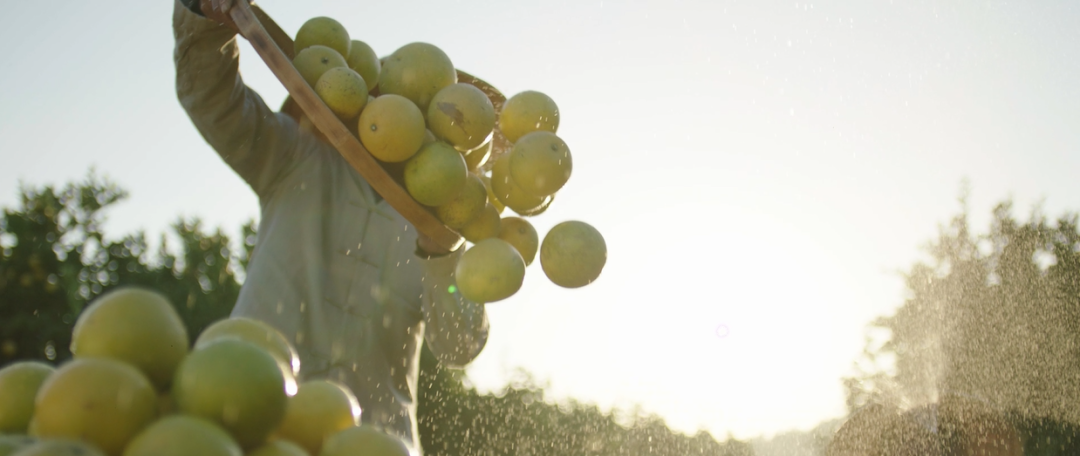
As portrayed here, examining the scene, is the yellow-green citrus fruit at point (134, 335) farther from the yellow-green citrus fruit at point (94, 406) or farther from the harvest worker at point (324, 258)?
the harvest worker at point (324, 258)

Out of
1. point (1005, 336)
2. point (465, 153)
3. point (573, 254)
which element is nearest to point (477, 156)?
point (465, 153)

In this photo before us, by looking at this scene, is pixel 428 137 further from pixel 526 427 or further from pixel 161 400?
pixel 526 427

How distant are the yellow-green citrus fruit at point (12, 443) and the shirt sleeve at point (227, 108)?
1766mm

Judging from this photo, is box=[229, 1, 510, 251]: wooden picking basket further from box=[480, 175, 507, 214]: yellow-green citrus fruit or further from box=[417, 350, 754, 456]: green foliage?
box=[417, 350, 754, 456]: green foliage

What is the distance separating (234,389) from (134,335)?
23 centimetres

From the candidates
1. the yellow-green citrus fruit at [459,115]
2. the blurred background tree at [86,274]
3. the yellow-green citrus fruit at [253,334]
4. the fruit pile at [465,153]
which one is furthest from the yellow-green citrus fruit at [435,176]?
the blurred background tree at [86,274]

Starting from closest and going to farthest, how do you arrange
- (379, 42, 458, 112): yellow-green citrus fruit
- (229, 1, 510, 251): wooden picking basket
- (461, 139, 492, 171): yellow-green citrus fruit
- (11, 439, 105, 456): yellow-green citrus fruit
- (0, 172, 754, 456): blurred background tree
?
(11, 439, 105, 456): yellow-green citrus fruit → (229, 1, 510, 251): wooden picking basket → (379, 42, 458, 112): yellow-green citrus fruit → (461, 139, 492, 171): yellow-green citrus fruit → (0, 172, 754, 456): blurred background tree

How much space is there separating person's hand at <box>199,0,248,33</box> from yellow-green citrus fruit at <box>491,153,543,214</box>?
0.97m

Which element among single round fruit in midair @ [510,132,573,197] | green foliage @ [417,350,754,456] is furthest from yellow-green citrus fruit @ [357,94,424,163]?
green foliage @ [417,350,754,456]

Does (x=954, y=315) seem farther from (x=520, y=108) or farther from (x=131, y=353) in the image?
(x=131, y=353)

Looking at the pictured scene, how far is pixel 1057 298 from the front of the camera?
22.0 metres

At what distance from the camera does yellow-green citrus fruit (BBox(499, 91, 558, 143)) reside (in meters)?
2.71

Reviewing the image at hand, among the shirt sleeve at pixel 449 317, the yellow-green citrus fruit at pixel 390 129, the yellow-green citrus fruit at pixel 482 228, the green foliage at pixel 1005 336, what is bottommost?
the shirt sleeve at pixel 449 317

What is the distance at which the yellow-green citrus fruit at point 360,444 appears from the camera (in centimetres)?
115
